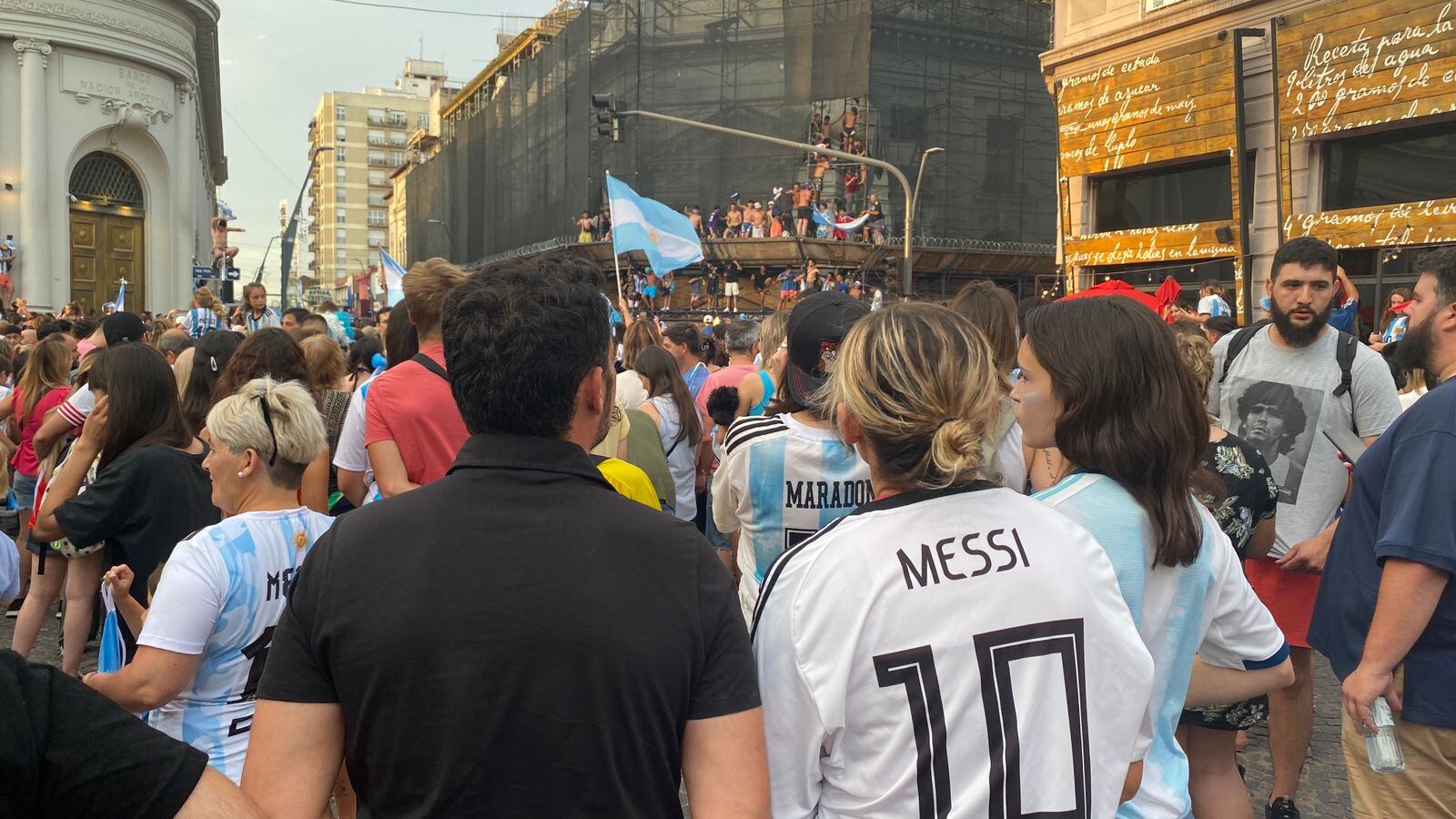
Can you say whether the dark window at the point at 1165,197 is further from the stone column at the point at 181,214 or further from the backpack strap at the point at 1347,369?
the stone column at the point at 181,214

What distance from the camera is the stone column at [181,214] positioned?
32.6 metres

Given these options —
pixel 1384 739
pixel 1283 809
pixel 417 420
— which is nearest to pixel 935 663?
pixel 1384 739

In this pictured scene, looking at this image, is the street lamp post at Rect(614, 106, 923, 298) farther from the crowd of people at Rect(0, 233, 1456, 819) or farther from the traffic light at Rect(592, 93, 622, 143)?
the crowd of people at Rect(0, 233, 1456, 819)

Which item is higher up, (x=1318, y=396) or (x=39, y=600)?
(x=1318, y=396)

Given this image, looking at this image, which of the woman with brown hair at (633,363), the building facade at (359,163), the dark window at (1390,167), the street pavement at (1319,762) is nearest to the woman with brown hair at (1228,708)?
the street pavement at (1319,762)

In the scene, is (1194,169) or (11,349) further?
(1194,169)

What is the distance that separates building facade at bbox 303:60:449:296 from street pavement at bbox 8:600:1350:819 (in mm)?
115588

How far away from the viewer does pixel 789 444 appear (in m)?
2.99

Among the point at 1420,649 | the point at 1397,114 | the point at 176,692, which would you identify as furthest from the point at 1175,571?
the point at 1397,114

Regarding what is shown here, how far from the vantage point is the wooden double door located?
99.4 ft

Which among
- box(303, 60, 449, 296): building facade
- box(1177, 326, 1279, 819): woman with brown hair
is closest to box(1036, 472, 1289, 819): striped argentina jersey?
box(1177, 326, 1279, 819): woman with brown hair

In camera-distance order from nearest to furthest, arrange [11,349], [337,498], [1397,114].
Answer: [337,498] < [11,349] < [1397,114]

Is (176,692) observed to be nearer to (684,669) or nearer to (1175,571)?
(684,669)

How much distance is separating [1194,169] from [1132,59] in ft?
7.27
